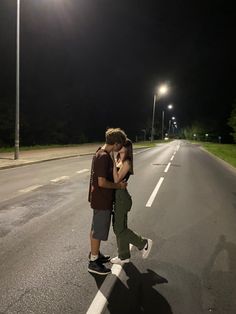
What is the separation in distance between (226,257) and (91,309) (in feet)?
8.72

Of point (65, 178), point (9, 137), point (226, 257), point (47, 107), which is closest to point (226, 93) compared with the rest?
point (47, 107)

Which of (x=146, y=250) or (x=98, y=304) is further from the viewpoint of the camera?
(x=146, y=250)

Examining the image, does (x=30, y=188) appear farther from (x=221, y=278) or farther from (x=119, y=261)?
(x=221, y=278)

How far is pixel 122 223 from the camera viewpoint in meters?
5.47

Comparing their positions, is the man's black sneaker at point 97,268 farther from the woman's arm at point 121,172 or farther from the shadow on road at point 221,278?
the shadow on road at point 221,278

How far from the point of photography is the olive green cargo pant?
5.36 meters

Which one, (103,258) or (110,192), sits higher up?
(110,192)

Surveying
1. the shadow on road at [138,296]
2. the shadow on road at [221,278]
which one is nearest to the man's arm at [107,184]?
the shadow on road at [138,296]

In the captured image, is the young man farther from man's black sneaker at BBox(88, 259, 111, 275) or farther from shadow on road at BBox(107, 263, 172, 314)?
shadow on road at BBox(107, 263, 172, 314)

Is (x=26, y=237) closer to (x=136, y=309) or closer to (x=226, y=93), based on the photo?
(x=136, y=309)

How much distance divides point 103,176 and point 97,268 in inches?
46.7

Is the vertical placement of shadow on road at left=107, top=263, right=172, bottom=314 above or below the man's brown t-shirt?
below

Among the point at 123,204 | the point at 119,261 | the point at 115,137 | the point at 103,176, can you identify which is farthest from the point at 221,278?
the point at 115,137

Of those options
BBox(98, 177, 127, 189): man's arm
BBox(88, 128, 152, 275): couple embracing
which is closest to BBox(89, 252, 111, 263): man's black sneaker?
BBox(88, 128, 152, 275): couple embracing
